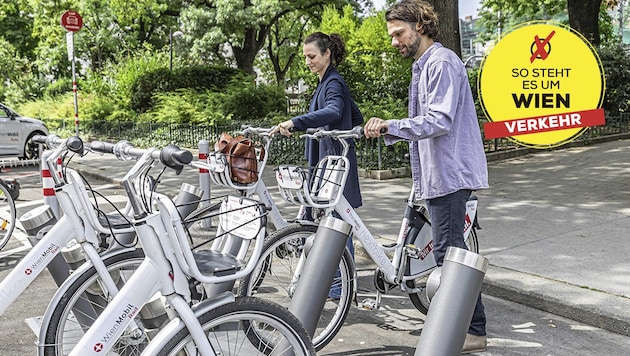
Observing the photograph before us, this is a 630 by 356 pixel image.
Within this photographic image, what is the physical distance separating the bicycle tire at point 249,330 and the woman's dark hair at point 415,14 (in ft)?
6.13

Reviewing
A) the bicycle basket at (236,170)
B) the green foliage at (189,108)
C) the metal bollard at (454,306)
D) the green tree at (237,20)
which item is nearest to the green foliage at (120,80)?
the green tree at (237,20)

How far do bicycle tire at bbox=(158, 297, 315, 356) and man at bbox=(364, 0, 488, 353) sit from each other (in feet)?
4.21

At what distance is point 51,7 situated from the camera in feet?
74.4

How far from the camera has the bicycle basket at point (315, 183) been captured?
13.4 feet

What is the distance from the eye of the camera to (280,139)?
13.6 meters

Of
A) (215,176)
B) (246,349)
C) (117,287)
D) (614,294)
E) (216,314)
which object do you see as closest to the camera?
(216,314)

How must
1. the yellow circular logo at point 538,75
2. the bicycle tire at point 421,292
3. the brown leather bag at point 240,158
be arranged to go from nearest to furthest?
the brown leather bag at point 240,158, the bicycle tire at point 421,292, the yellow circular logo at point 538,75

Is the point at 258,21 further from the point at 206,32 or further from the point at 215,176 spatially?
the point at 215,176

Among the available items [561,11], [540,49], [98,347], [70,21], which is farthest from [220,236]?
[561,11]

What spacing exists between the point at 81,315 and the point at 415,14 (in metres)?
2.36

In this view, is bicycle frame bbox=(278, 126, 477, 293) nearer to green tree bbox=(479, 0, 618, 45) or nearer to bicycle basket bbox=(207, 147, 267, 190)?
bicycle basket bbox=(207, 147, 267, 190)

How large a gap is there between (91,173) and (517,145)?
8514 millimetres

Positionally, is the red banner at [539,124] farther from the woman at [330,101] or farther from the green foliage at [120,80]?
the green foliage at [120,80]

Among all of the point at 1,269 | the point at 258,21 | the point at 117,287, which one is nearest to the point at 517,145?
the point at 1,269
